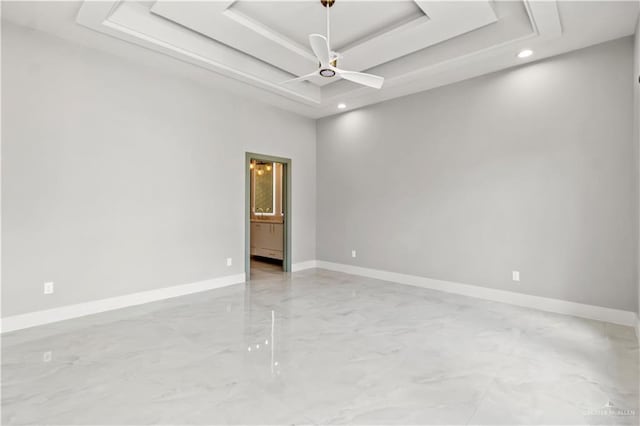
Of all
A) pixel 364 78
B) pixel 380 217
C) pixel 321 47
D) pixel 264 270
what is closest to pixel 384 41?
pixel 364 78

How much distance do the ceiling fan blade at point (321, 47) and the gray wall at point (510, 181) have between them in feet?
8.08

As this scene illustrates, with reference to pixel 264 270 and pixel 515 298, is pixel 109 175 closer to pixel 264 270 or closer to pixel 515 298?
pixel 264 270

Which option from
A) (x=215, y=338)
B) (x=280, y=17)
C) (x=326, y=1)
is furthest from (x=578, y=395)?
(x=280, y=17)

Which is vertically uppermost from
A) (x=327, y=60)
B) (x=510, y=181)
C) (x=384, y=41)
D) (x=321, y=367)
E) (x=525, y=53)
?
(x=384, y=41)

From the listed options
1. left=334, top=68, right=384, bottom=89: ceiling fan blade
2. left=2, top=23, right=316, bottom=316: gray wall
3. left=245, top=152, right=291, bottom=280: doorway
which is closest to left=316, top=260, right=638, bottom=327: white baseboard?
left=245, top=152, right=291, bottom=280: doorway

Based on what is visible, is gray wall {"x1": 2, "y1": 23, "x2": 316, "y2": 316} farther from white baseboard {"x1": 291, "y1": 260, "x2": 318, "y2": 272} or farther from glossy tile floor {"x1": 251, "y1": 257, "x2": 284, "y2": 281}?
white baseboard {"x1": 291, "y1": 260, "x2": 318, "y2": 272}

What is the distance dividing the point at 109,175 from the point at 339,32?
3203 millimetres

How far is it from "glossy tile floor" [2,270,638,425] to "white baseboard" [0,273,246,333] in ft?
0.53

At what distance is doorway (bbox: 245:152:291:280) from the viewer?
18.0ft

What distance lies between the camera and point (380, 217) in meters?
5.63

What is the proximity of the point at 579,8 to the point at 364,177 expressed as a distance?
137 inches

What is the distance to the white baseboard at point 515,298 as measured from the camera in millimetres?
3484

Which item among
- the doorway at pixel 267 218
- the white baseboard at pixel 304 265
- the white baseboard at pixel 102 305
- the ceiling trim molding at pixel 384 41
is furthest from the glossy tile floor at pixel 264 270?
the ceiling trim molding at pixel 384 41

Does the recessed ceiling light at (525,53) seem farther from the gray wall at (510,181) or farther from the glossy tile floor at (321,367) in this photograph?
the glossy tile floor at (321,367)
